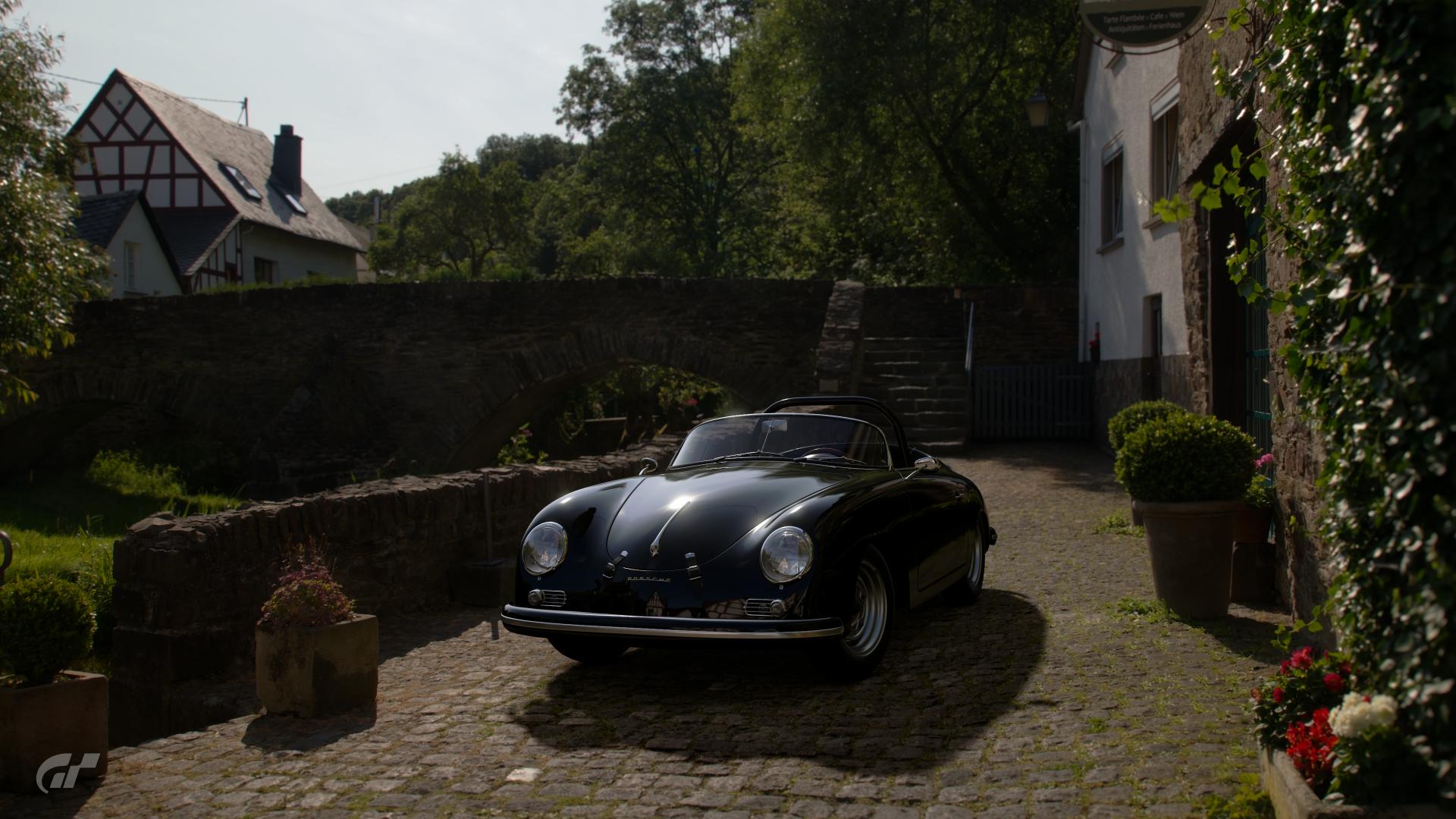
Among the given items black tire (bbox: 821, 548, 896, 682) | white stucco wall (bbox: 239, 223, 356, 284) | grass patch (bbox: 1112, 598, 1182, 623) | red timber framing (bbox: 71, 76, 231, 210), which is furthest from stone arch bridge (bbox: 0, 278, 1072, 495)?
red timber framing (bbox: 71, 76, 231, 210)

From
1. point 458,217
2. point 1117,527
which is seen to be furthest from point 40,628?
point 458,217

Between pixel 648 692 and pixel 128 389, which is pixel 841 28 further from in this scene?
pixel 648 692

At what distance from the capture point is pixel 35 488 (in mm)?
23219

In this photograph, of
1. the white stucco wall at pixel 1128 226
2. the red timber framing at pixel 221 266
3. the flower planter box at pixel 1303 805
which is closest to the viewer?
the flower planter box at pixel 1303 805

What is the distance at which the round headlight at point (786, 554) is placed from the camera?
5.17 m

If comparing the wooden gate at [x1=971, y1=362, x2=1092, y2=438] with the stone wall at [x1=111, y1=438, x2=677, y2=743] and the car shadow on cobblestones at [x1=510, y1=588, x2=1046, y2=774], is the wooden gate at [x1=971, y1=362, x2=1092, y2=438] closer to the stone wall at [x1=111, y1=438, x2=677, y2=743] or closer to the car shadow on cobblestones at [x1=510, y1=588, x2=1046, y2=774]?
the stone wall at [x1=111, y1=438, x2=677, y2=743]

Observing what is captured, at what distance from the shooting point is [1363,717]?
304 centimetres

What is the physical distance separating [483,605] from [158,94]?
3481cm

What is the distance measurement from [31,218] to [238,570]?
1027cm

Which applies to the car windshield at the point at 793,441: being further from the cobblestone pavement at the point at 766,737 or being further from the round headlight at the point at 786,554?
the round headlight at the point at 786,554

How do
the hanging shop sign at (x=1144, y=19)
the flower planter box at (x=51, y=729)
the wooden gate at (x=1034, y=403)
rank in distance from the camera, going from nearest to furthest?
the flower planter box at (x=51, y=729), the hanging shop sign at (x=1144, y=19), the wooden gate at (x=1034, y=403)

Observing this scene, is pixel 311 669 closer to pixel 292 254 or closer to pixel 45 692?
pixel 45 692

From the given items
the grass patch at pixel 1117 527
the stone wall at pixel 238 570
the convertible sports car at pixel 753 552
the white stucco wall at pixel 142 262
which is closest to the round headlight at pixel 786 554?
the convertible sports car at pixel 753 552

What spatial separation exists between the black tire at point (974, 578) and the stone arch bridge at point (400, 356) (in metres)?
11.1
